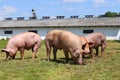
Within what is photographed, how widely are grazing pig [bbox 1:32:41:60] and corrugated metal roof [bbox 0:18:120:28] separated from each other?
32.7 meters

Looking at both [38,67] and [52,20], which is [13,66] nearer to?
[38,67]

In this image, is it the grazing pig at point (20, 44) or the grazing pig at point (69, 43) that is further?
the grazing pig at point (20, 44)

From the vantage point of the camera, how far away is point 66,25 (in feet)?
172

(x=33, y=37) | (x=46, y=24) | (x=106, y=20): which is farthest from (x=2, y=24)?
(x=33, y=37)

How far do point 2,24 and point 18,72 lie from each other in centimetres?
4685

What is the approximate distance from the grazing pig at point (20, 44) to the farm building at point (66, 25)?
1274 inches

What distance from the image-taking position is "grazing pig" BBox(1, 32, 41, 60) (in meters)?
17.3

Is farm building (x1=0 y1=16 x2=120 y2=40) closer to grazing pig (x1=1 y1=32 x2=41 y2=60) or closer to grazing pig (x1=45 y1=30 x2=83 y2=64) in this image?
grazing pig (x1=1 y1=32 x2=41 y2=60)

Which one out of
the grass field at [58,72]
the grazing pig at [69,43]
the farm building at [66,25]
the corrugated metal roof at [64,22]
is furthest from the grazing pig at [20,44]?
the corrugated metal roof at [64,22]

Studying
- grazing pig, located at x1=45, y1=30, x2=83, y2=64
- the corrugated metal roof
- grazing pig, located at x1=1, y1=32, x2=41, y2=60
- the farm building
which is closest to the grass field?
grazing pig, located at x1=45, y1=30, x2=83, y2=64

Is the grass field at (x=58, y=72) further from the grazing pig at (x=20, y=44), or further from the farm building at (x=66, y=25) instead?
the farm building at (x=66, y=25)

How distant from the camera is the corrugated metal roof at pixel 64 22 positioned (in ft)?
168

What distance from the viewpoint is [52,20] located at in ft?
189

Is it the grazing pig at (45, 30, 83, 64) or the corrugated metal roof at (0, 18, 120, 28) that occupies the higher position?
the grazing pig at (45, 30, 83, 64)
